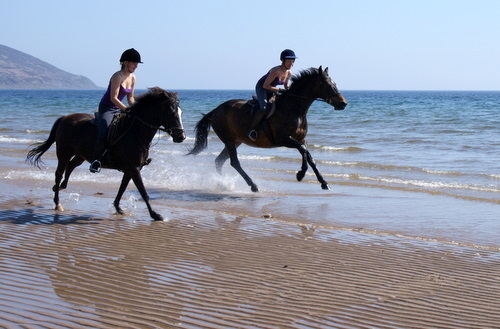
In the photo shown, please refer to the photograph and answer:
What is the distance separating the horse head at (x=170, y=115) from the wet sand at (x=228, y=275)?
119 cm

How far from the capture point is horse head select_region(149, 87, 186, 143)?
9.00m

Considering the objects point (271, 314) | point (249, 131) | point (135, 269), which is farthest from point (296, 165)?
point (271, 314)

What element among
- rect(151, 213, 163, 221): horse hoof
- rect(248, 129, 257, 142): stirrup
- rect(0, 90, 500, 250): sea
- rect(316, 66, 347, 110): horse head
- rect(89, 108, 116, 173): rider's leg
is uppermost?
rect(316, 66, 347, 110): horse head

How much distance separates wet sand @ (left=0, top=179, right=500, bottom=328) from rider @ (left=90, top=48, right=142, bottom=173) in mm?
941

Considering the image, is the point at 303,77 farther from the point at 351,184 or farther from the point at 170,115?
the point at 170,115

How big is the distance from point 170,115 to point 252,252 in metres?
2.51

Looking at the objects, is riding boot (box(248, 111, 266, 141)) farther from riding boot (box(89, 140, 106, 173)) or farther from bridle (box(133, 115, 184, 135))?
riding boot (box(89, 140, 106, 173))

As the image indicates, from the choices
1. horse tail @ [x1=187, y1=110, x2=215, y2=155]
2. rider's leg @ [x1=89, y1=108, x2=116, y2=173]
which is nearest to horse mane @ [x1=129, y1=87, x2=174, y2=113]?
rider's leg @ [x1=89, y1=108, x2=116, y2=173]

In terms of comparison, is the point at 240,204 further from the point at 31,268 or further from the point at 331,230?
the point at 31,268

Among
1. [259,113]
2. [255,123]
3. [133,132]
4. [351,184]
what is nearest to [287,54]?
[259,113]

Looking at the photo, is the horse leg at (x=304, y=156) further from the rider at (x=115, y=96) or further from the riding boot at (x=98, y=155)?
the riding boot at (x=98, y=155)

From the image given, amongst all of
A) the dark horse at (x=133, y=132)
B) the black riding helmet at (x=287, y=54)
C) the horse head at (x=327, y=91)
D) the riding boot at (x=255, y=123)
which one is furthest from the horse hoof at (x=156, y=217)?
the horse head at (x=327, y=91)

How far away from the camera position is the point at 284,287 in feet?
20.0

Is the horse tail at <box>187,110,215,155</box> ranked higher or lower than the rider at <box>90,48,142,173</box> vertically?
lower
